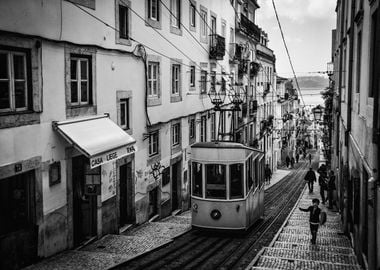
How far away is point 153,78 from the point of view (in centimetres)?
1772

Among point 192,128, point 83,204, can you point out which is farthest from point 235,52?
point 83,204

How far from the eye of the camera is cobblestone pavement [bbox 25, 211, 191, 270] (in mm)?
10141

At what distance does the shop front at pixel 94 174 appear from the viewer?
443 inches

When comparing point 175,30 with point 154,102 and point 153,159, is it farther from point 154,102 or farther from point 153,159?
point 153,159

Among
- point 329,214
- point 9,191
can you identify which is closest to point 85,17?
point 9,191

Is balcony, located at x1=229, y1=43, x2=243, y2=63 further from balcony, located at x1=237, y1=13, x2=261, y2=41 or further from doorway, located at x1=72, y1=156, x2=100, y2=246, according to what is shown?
doorway, located at x1=72, y1=156, x2=100, y2=246

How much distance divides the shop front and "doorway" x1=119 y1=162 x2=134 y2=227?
0.49 m

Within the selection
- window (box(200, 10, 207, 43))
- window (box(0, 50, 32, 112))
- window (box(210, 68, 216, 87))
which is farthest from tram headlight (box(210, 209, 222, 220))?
window (box(210, 68, 216, 87))

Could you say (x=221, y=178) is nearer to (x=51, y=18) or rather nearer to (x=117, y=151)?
(x=117, y=151)

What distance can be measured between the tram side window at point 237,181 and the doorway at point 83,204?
3604 mm

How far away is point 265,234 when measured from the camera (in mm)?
15273

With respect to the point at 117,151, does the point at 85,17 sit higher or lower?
higher

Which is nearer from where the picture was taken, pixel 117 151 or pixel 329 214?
pixel 117 151

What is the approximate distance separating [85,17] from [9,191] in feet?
15.6
